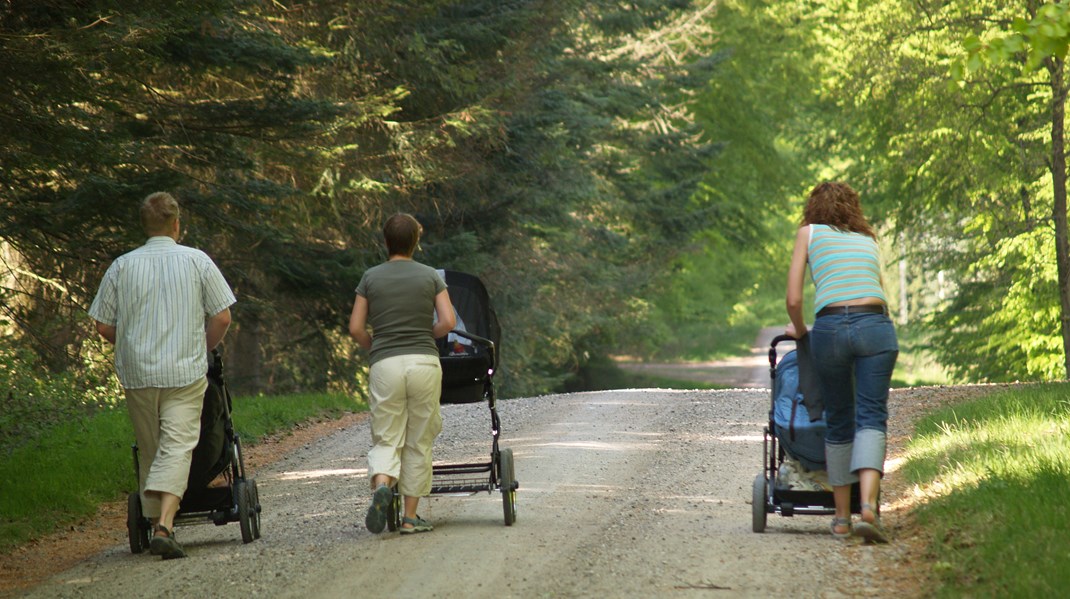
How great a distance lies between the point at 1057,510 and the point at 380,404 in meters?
3.86

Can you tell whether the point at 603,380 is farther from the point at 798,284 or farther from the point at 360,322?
the point at 798,284

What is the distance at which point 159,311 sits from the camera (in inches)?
284

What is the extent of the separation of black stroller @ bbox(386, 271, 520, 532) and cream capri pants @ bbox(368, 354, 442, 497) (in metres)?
0.25

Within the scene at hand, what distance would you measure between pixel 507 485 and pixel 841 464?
209 cm

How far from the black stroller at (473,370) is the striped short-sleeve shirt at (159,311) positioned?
1526 millimetres

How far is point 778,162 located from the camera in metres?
38.1

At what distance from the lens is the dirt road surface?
239 inches

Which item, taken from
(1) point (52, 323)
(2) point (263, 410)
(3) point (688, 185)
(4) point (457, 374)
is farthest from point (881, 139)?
(4) point (457, 374)

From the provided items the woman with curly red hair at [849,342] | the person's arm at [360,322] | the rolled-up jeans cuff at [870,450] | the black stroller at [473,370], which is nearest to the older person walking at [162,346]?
the person's arm at [360,322]

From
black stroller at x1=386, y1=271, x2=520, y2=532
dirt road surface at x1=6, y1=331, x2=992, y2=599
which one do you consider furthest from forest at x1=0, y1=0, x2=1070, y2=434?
black stroller at x1=386, y1=271, x2=520, y2=532

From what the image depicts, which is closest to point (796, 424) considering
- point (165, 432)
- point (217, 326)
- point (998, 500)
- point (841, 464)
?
point (841, 464)

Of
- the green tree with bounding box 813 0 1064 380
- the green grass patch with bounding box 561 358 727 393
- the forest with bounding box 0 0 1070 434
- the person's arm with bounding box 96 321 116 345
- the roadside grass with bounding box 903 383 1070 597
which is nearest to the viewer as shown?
the roadside grass with bounding box 903 383 1070 597

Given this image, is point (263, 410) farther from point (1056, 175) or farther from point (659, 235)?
point (659, 235)

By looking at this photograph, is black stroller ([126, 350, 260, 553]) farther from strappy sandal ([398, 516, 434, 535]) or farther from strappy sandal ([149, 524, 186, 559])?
strappy sandal ([398, 516, 434, 535])
